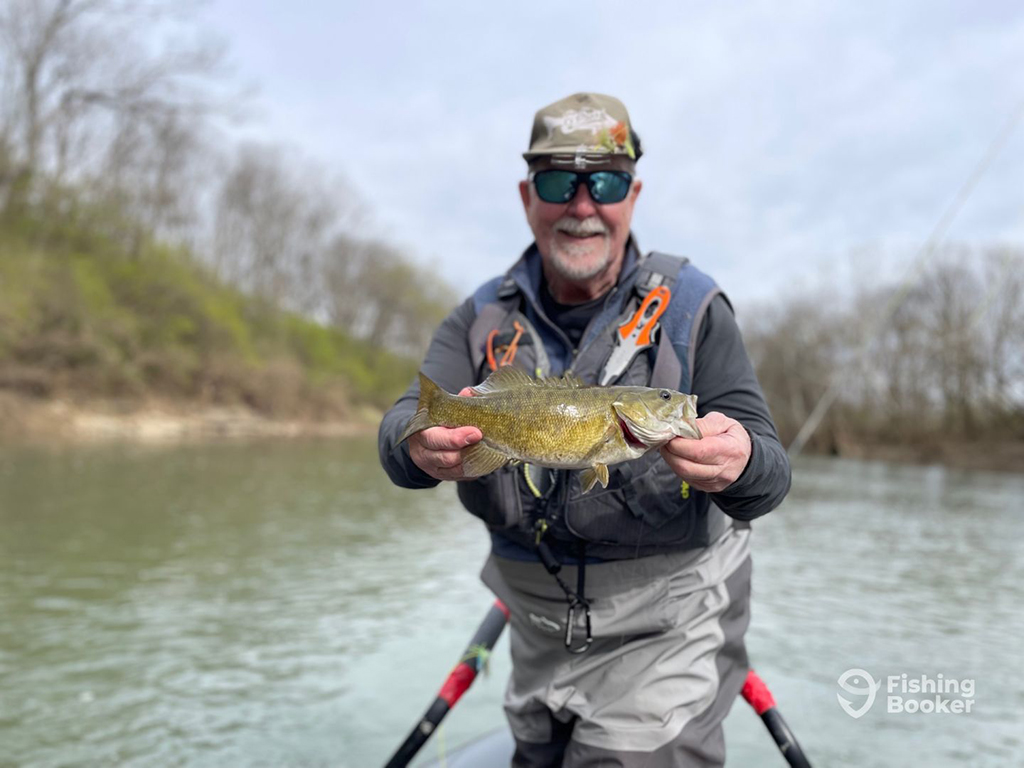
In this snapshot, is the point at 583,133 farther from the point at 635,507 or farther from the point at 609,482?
the point at 635,507

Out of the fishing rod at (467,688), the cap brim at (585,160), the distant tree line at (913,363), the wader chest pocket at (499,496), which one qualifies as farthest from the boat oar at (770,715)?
the distant tree line at (913,363)

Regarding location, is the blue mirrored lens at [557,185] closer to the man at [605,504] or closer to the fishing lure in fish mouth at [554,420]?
the man at [605,504]

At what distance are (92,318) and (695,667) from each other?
38.7m

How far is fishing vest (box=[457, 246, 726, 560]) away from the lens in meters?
3.11

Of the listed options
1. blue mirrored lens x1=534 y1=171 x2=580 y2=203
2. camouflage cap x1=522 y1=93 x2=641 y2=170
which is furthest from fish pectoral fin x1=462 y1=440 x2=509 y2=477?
camouflage cap x1=522 y1=93 x2=641 y2=170

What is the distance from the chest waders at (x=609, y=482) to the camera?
10.2 feet

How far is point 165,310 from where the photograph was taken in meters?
43.5

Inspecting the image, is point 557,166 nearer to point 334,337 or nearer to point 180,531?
point 180,531

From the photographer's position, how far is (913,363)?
4891cm

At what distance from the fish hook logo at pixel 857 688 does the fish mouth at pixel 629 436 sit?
6009 mm

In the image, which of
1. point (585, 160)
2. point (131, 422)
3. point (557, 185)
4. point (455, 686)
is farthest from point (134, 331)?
point (585, 160)

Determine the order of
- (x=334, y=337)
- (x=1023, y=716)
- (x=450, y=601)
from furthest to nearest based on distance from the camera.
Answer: (x=334, y=337) → (x=450, y=601) → (x=1023, y=716)

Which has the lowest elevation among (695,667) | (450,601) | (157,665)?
(450,601)

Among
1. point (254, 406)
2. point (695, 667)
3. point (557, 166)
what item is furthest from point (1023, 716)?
point (254, 406)
